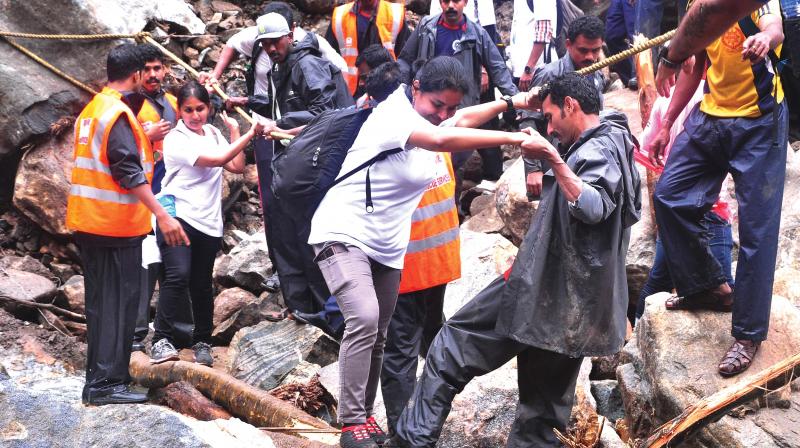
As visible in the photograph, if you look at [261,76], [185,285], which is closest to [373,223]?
[185,285]

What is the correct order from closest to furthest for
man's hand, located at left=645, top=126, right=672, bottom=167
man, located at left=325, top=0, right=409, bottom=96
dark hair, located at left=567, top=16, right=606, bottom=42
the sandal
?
the sandal < man's hand, located at left=645, top=126, right=672, bottom=167 < dark hair, located at left=567, top=16, right=606, bottom=42 < man, located at left=325, top=0, right=409, bottom=96

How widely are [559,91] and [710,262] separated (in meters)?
1.42

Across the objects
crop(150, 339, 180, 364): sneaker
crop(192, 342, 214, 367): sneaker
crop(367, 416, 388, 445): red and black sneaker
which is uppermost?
crop(367, 416, 388, 445): red and black sneaker

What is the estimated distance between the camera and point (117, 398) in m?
5.18

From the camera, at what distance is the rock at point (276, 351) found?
6781 millimetres

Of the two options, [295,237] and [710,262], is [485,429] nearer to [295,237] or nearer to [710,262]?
[710,262]

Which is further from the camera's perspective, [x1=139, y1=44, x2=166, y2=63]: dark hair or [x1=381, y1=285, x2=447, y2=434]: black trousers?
[x1=139, y1=44, x2=166, y2=63]: dark hair

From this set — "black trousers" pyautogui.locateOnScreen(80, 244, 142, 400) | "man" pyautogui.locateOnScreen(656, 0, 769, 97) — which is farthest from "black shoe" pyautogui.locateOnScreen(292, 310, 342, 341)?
"man" pyautogui.locateOnScreen(656, 0, 769, 97)

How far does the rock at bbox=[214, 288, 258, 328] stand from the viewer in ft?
27.1

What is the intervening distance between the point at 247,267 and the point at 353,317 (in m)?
4.23

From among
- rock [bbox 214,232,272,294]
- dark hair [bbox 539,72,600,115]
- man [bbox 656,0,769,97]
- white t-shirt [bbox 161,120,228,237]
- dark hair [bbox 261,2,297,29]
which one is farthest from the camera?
rock [bbox 214,232,272,294]

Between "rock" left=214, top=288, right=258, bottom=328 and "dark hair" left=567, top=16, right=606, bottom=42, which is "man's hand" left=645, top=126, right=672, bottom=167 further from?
"rock" left=214, top=288, right=258, bottom=328

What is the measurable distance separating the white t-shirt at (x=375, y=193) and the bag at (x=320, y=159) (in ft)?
0.11

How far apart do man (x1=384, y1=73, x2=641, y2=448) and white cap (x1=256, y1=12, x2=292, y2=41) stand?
3108 millimetres
